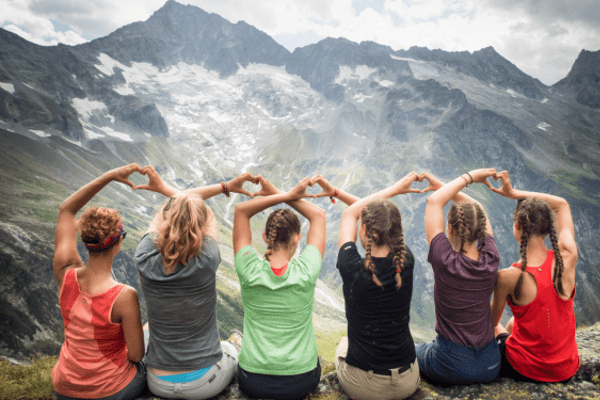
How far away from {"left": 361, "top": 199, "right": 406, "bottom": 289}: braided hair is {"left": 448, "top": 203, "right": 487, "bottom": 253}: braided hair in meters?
0.93

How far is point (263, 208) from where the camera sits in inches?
206

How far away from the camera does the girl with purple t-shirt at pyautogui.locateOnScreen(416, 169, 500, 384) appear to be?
4.30 meters

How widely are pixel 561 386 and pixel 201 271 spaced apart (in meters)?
5.77

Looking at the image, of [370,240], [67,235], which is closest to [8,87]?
[67,235]

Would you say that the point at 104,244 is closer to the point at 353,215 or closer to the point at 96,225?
the point at 96,225

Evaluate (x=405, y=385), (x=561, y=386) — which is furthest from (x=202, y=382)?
(x=561, y=386)

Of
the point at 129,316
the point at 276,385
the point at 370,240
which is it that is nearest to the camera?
the point at 129,316

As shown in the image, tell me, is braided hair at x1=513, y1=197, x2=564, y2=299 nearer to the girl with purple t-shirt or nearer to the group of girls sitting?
the group of girls sitting

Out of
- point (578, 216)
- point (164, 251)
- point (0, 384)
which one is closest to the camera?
point (164, 251)

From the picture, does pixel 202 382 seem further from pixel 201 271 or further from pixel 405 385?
pixel 405 385

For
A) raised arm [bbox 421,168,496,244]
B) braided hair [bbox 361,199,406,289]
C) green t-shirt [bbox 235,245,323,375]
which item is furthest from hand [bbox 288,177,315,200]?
raised arm [bbox 421,168,496,244]

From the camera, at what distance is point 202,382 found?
4430 mm

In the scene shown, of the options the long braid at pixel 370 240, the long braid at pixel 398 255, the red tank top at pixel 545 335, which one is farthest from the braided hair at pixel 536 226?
the long braid at pixel 370 240

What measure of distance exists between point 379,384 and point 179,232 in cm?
341
